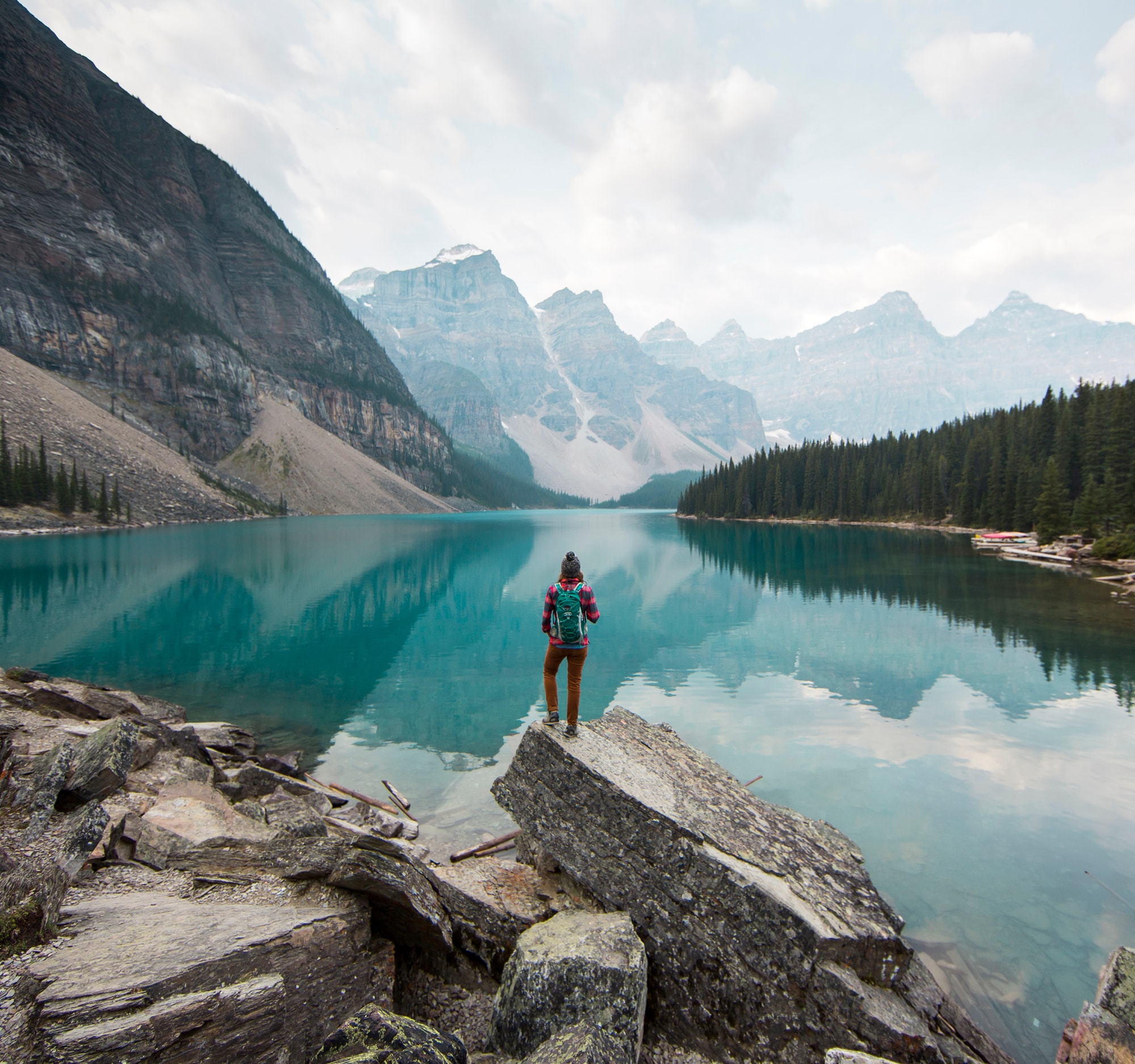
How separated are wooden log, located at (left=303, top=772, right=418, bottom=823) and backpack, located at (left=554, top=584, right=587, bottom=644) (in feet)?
18.9

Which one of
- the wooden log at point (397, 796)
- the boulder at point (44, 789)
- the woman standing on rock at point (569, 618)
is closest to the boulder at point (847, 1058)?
the woman standing on rock at point (569, 618)

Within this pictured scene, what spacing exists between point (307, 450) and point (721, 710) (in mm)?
171704

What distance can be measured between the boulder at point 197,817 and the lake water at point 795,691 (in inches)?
141

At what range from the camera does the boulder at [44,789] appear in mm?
6379

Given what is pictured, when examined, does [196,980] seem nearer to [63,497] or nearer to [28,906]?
[28,906]

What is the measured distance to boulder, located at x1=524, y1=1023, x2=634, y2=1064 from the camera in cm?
445

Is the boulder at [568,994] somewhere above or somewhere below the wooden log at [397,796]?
above

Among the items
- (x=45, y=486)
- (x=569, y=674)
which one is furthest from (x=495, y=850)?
(x=45, y=486)

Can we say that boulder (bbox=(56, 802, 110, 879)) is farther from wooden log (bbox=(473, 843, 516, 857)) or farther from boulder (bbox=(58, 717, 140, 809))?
wooden log (bbox=(473, 843, 516, 857))

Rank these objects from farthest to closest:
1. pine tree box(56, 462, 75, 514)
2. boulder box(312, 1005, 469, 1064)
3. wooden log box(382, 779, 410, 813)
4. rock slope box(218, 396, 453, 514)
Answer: rock slope box(218, 396, 453, 514) < pine tree box(56, 462, 75, 514) < wooden log box(382, 779, 410, 813) < boulder box(312, 1005, 469, 1064)

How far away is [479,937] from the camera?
21.6ft

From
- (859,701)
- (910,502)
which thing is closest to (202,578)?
(859,701)

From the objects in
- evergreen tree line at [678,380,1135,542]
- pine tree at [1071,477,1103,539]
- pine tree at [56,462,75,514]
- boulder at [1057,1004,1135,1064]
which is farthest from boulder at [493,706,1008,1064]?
pine tree at [56,462,75,514]

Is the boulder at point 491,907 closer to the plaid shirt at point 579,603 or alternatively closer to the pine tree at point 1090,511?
the plaid shirt at point 579,603
